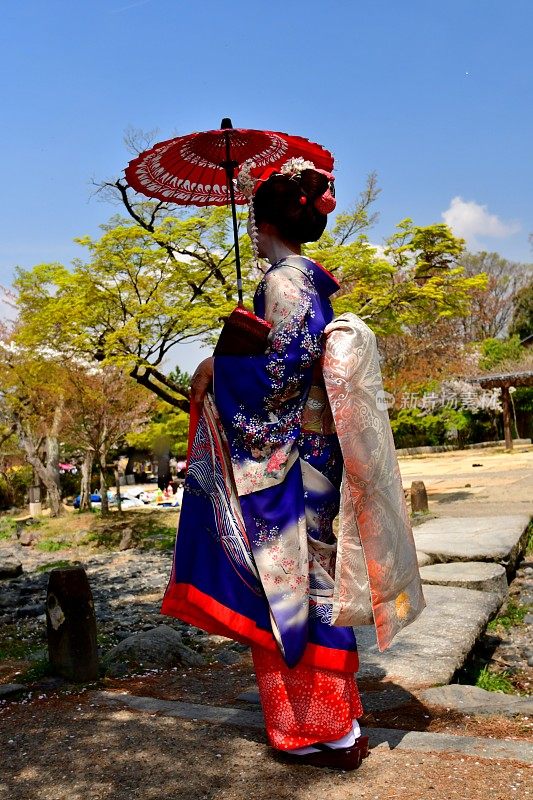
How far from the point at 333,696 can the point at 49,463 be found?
58.0ft

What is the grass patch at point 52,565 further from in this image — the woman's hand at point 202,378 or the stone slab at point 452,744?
the stone slab at point 452,744

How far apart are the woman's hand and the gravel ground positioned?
1348mm

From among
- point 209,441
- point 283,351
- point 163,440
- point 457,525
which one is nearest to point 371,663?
point 209,441

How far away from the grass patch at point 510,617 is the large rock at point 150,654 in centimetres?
238

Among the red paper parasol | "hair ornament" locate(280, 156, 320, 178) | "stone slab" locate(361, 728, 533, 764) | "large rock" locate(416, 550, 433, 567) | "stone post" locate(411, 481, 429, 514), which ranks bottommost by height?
"stone slab" locate(361, 728, 533, 764)

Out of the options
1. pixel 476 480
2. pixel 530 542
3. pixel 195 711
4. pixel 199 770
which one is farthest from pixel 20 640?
pixel 476 480

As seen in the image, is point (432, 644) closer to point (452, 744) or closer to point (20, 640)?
point (452, 744)

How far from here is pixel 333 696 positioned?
8.96 ft

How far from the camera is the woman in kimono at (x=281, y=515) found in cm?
271

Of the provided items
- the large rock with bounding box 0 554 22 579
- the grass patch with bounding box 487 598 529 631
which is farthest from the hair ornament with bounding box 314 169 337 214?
the large rock with bounding box 0 554 22 579

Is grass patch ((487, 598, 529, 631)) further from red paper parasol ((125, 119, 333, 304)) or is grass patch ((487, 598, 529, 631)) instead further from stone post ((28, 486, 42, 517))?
stone post ((28, 486, 42, 517))

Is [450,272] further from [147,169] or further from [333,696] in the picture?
[333,696]

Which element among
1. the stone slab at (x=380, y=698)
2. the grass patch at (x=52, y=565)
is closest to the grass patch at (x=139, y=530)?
the grass patch at (x=52, y=565)

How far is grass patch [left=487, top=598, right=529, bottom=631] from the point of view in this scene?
5.73 meters
